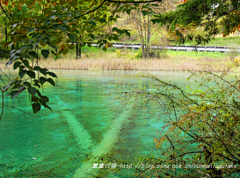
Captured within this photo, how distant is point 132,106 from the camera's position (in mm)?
7230

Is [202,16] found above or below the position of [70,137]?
above

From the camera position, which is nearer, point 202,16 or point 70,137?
point 70,137

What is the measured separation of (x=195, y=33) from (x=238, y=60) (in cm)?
1445

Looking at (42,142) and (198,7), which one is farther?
(198,7)

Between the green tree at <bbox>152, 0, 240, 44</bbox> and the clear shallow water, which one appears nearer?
the clear shallow water

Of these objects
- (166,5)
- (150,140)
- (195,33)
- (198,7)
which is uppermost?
(166,5)

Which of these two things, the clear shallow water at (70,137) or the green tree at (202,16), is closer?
the clear shallow water at (70,137)

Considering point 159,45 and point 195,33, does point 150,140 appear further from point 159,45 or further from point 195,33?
point 159,45

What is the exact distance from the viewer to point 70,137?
4.59 metres

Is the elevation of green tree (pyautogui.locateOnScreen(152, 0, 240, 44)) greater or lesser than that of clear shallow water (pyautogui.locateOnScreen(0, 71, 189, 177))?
greater

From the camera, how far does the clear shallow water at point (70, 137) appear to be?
3.40 metres

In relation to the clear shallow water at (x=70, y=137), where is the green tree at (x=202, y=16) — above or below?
above

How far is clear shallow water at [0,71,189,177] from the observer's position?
3.40 meters

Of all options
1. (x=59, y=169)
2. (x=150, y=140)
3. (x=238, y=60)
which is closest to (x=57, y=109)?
(x=150, y=140)
